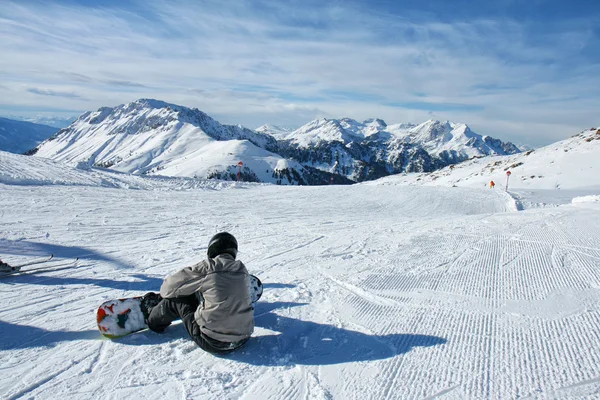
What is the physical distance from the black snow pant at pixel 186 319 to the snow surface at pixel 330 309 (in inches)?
5.1

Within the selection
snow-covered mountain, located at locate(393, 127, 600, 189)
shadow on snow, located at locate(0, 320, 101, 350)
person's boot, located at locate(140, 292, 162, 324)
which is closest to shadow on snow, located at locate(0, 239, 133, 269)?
shadow on snow, located at locate(0, 320, 101, 350)

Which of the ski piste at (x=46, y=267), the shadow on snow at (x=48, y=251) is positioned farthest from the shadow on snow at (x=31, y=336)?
the shadow on snow at (x=48, y=251)

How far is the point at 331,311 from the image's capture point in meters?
4.87

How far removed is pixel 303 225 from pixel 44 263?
6.64 m

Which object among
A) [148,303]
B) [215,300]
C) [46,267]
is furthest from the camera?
[46,267]

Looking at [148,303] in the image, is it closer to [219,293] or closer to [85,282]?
[219,293]

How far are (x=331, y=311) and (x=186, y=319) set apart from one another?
200cm

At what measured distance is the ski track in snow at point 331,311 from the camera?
3246mm

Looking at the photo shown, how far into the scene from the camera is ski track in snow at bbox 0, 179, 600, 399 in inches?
128

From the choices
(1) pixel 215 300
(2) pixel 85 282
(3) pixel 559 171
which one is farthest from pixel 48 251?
(3) pixel 559 171

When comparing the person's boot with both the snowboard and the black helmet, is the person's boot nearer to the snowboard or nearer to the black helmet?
the snowboard

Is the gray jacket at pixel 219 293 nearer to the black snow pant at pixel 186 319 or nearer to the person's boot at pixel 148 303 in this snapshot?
the black snow pant at pixel 186 319

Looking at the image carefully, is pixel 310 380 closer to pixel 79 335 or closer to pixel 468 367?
pixel 468 367

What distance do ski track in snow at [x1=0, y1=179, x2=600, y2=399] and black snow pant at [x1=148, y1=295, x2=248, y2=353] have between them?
124 millimetres
